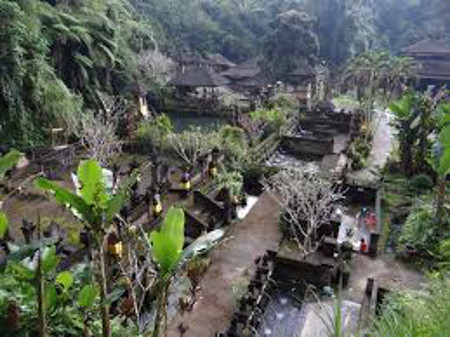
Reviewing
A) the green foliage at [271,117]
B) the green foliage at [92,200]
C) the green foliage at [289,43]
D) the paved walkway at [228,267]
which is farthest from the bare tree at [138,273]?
the green foliage at [289,43]

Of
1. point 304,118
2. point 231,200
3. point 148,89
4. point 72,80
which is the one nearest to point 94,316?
point 231,200

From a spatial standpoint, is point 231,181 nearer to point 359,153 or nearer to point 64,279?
point 359,153

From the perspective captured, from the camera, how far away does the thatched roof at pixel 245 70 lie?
33.2 m

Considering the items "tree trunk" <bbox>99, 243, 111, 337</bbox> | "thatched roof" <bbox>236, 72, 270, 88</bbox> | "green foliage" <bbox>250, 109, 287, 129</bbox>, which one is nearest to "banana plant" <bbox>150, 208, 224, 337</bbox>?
"tree trunk" <bbox>99, 243, 111, 337</bbox>

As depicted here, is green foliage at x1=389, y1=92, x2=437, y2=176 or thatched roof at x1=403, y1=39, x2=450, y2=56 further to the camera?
thatched roof at x1=403, y1=39, x2=450, y2=56

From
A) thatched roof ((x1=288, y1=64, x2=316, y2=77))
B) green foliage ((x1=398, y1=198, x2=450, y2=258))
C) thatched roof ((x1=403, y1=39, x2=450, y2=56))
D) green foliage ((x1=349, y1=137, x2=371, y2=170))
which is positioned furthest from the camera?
thatched roof ((x1=403, y1=39, x2=450, y2=56))

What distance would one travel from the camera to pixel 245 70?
113 feet

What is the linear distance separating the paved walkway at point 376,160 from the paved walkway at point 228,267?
152 inches

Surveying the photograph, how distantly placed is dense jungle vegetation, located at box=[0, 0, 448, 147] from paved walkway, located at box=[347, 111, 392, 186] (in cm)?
1111

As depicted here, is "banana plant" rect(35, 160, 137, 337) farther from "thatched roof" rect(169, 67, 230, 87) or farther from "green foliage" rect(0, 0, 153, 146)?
"thatched roof" rect(169, 67, 230, 87)

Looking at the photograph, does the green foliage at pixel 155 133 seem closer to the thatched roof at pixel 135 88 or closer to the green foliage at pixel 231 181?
the green foliage at pixel 231 181

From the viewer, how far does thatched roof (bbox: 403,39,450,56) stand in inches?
1323

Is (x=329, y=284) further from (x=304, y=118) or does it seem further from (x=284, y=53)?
(x=284, y=53)

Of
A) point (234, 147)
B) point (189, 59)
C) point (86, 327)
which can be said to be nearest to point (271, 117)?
point (234, 147)
